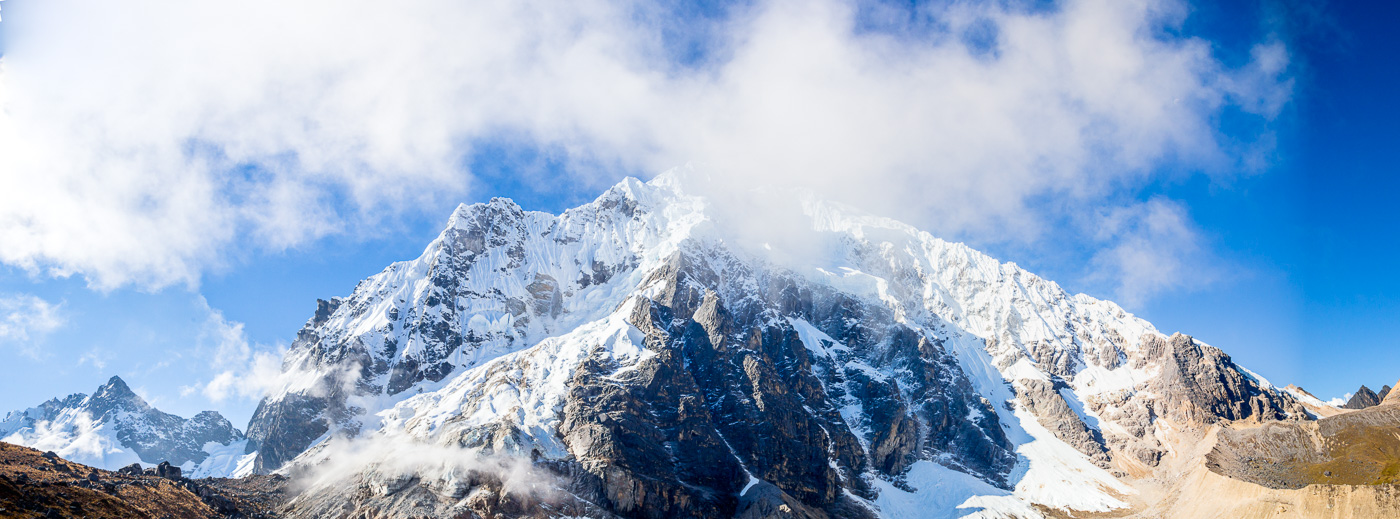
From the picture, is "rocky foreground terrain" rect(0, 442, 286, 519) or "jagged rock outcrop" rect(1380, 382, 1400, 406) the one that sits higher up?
"jagged rock outcrop" rect(1380, 382, 1400, 406)

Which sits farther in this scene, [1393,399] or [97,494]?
[1393,399]

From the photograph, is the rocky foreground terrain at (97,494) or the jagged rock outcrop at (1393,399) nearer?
the rocky foreground terrain at (97,494)

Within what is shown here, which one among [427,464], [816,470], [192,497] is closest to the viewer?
[192,497]

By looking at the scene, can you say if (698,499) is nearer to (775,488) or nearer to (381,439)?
(775,488)

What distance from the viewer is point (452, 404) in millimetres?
181875

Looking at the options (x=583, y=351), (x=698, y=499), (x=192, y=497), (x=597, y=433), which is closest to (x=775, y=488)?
(x=698, y=499)

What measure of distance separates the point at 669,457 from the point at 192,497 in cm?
8763

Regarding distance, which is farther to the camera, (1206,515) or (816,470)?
(816,470)

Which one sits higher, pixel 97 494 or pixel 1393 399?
pixel 1393 399

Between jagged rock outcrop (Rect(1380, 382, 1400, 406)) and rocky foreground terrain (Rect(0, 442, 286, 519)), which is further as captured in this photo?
jagged rock outcrop (Rect(1380, 382, 1400, 406))

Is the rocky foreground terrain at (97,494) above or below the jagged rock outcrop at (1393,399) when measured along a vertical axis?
below

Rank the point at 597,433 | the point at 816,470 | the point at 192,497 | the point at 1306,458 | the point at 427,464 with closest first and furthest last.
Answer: the point at 192,497
the point at 1306,458
the point at 427,464
the point at 597,433
the point at 816,470

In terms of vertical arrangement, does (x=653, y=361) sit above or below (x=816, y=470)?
above

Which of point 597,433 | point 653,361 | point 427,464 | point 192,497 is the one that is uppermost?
point 653,361
